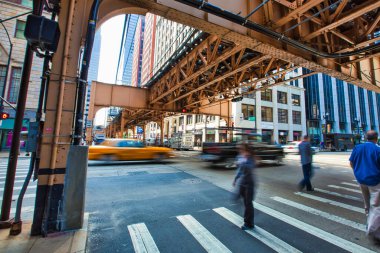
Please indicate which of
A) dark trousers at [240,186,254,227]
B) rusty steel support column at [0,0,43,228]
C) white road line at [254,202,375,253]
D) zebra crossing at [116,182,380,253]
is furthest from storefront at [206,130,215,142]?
rusty steel support column at [0,0,43,228]

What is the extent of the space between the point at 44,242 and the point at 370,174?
617 cm

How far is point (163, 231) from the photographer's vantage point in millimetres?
3830

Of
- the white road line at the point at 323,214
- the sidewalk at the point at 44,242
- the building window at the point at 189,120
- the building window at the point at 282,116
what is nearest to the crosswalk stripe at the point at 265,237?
the white road line at the point at 323,214

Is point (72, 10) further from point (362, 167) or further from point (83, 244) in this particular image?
point (362, 167)

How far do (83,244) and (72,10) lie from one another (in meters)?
4.68

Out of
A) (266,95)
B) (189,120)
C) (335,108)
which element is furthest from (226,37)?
(335,108)

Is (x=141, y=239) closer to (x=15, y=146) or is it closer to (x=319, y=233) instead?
(x=15, y=146)

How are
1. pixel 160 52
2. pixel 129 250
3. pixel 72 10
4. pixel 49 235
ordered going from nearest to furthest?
pixel 129 250, pixel 49 235, pixel 72 10, pixel 160 52

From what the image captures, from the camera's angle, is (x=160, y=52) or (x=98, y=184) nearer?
(x=98, y=184)

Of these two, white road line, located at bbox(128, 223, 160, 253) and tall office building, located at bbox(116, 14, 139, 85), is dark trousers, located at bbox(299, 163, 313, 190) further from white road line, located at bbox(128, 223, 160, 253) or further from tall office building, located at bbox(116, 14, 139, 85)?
tall office building, located at bbox(116, 14, 139, 85)

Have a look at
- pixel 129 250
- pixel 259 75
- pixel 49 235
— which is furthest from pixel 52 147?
pixel 259 75

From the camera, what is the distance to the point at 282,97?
127 feet

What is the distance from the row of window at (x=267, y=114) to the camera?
34.3m

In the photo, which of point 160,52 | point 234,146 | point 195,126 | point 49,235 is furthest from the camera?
point 160,52
